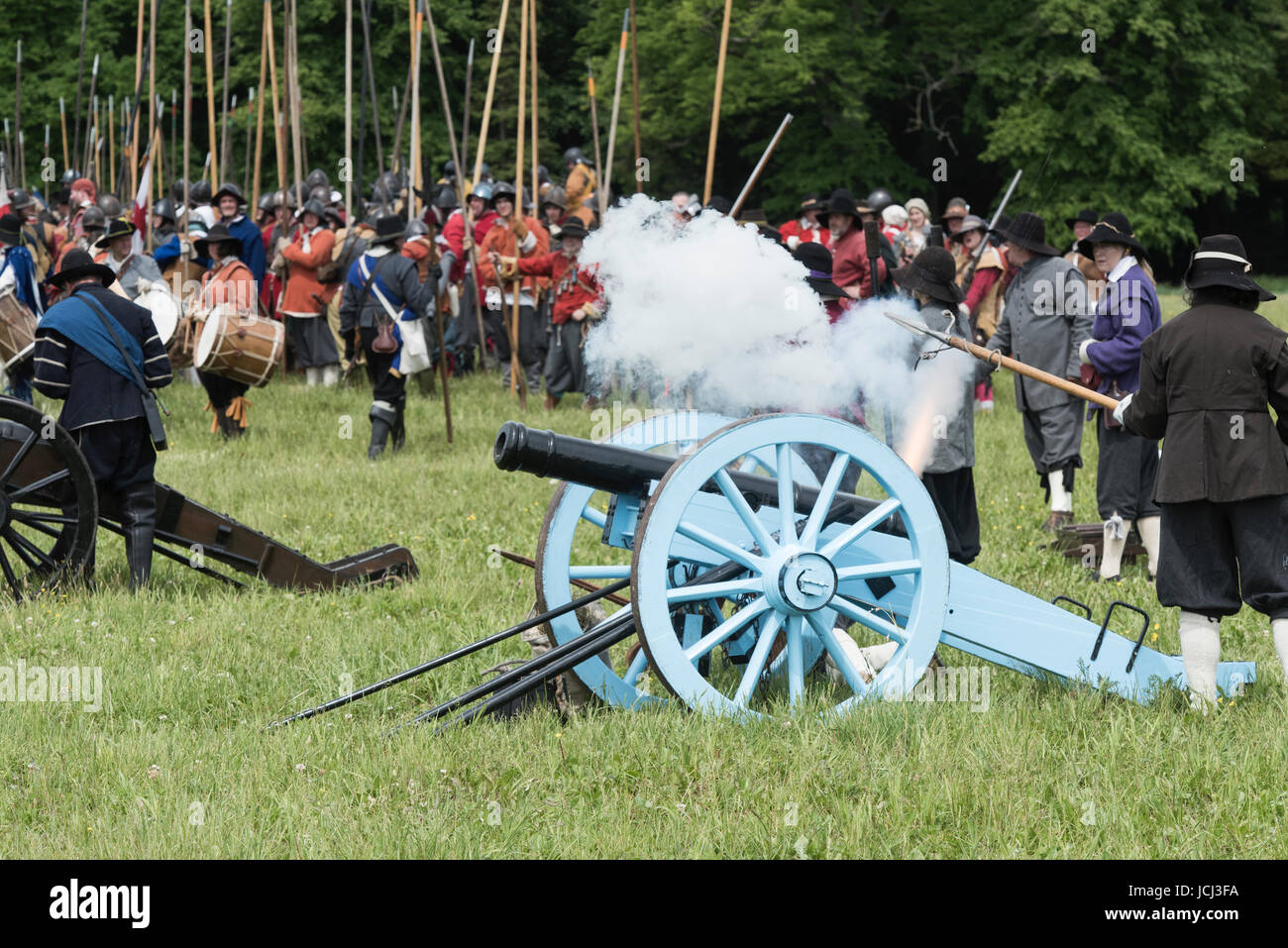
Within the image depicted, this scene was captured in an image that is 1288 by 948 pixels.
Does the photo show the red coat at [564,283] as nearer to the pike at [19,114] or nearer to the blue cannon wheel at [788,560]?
the pike at [19,114]

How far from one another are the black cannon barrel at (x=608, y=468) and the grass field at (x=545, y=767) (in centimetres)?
69

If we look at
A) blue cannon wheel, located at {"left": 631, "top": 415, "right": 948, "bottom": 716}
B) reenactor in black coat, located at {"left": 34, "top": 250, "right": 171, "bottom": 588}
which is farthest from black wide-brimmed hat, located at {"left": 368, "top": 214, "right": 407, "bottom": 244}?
blue cannon wheel, located at {"left": 631, "top": 415, "right": 948, "bottom": 716}

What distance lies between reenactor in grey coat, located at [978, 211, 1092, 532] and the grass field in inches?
91.9

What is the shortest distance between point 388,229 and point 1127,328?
6.80 m

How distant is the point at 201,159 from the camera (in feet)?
120

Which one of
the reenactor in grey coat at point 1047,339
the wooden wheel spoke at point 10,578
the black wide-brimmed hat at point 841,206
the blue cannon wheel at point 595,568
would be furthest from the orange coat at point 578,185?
the blue cannon wheel at point 595,568

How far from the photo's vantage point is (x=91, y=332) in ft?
24.4

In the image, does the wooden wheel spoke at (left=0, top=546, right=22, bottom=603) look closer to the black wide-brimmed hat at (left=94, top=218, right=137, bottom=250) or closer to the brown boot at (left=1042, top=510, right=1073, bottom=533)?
the black wide-brimmed hat at (left=94, top=218, right=137, bottom=250)

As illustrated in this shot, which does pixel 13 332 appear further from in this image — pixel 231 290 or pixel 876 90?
pixel 876 90

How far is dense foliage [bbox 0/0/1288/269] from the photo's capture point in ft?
94.5
